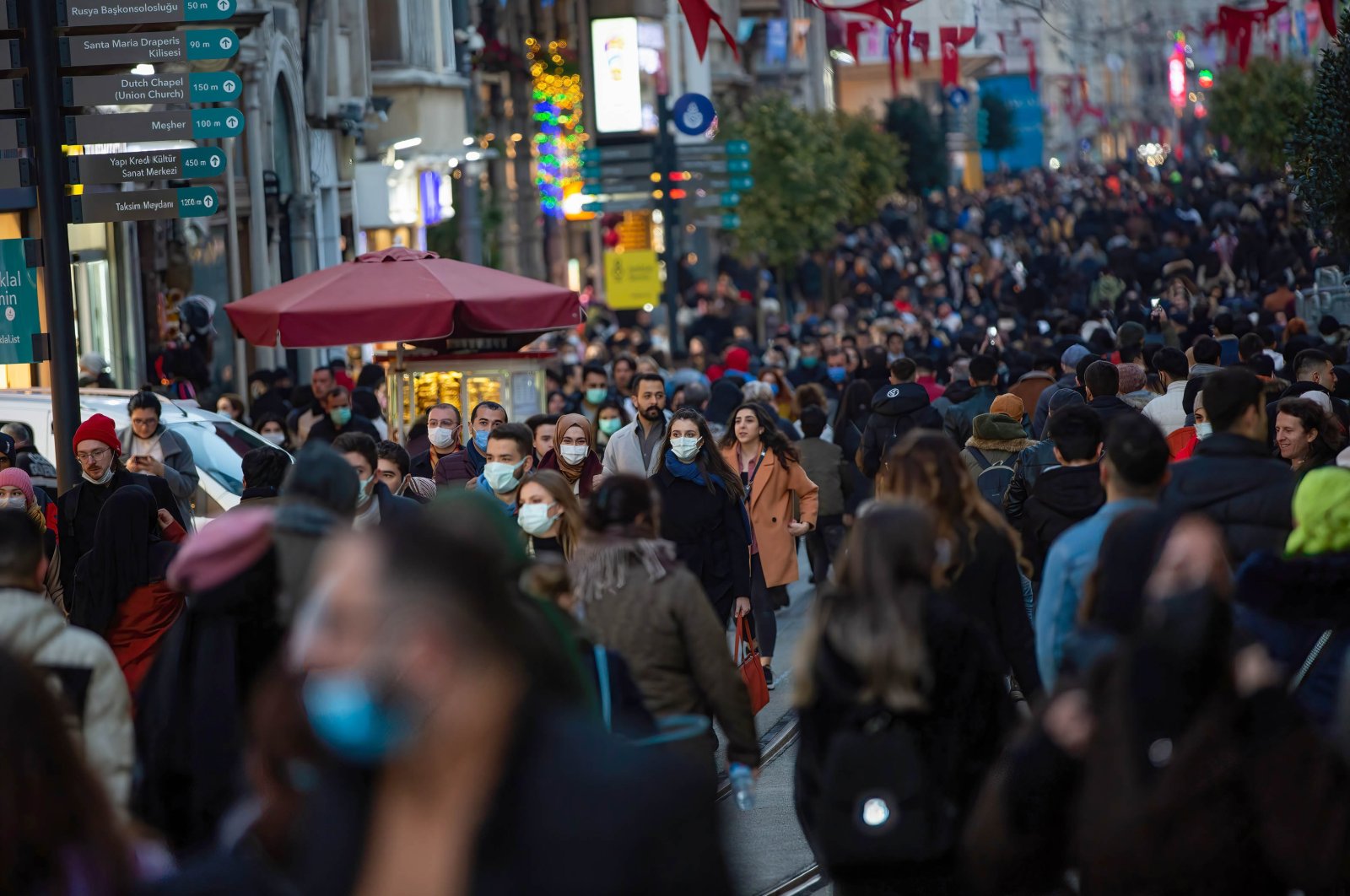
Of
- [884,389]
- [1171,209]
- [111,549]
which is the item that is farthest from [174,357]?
[1171,209]

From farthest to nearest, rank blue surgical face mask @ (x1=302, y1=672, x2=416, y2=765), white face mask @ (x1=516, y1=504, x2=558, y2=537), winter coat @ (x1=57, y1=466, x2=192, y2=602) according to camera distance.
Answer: winter coat @ (x1=57, y1=466, x2=192, y2=602) → white face mask @ (x1=516, y1=504, x2=558, y2=537) → blue surgical face mask @ (x1=302, y1=672, x2=416, y2=765)

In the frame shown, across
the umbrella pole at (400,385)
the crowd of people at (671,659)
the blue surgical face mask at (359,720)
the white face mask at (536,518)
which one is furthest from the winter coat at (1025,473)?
the blue surgical face mask at (359,720)

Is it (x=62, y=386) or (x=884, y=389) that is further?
(x=884, y=389)

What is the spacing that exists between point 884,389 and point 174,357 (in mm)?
9653

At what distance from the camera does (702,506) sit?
1050 cm

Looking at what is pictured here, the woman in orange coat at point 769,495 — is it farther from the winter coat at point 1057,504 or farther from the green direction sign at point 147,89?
the winter coat at point 1057,504

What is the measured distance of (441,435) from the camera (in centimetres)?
1268

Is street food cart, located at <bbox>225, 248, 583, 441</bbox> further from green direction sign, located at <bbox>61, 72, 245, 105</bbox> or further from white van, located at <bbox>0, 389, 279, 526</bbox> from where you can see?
green direction sign, located at <bbox>61, 72, 245, 105</bbox>

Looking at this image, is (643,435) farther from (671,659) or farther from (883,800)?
(883,800)

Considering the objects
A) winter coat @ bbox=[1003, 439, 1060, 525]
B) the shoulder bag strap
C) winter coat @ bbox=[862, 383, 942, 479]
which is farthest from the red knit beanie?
the shoulder bag strap

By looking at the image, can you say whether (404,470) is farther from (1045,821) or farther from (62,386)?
(1045,821)

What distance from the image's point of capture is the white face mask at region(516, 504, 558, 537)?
7.55m

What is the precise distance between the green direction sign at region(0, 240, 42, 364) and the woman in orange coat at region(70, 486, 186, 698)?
3629 mm

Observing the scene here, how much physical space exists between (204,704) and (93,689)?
331 millimetres
